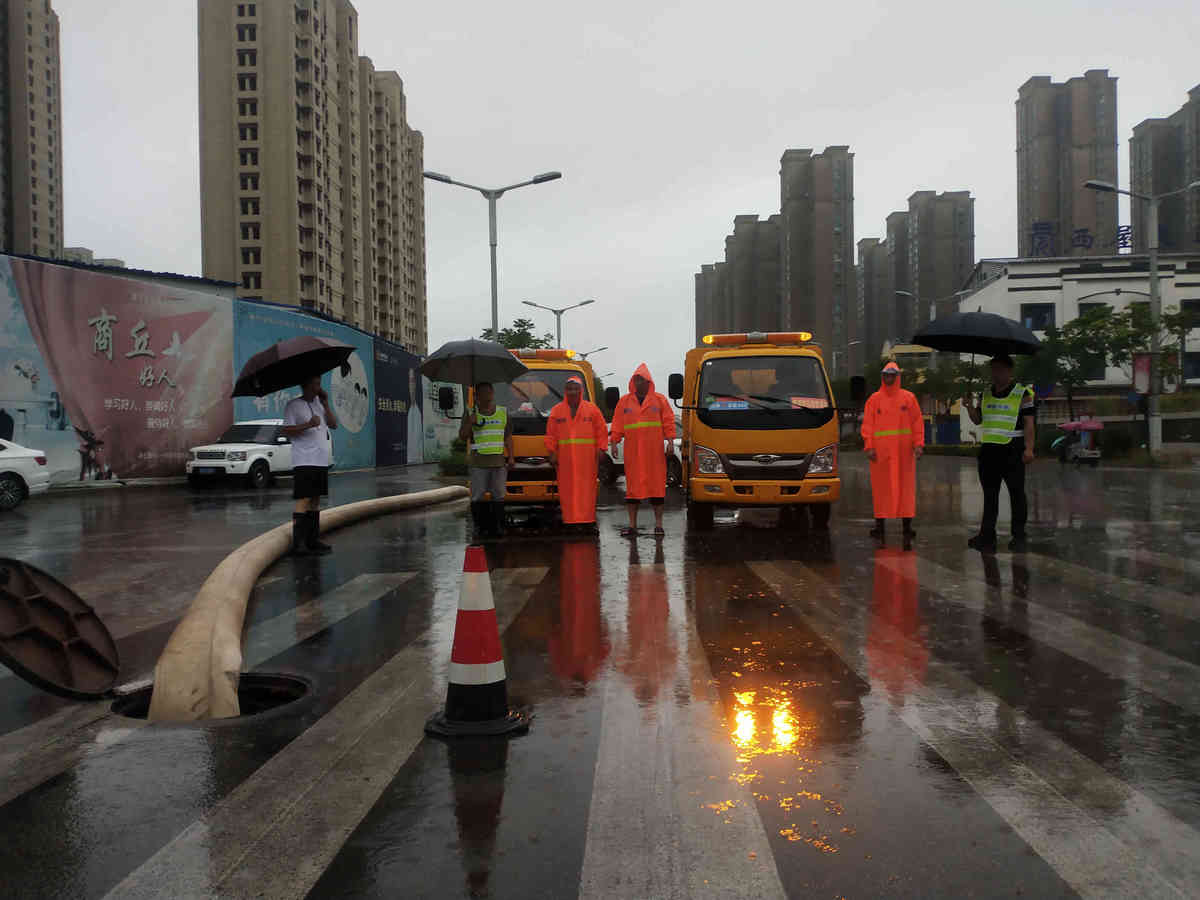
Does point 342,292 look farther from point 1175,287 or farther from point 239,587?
point 239,587

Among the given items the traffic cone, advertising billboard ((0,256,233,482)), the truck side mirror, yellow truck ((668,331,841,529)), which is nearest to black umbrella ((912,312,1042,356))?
the truck side mirror

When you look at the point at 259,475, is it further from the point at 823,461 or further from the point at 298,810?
the point at 298,810

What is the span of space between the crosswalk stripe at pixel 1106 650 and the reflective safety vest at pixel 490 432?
5.25 metres

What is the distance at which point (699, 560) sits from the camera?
964cm

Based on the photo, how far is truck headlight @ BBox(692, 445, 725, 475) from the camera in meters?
11.7

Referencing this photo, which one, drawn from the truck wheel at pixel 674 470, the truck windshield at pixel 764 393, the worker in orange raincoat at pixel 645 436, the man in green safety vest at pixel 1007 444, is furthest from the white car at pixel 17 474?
the man in green safety vest at pixel 1007 444

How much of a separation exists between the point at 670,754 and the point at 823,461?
27.0 ft

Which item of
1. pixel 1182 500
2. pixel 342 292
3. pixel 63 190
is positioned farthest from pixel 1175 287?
pixel 63 190

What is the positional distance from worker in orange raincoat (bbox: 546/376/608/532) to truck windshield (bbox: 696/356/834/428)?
4.22 feet

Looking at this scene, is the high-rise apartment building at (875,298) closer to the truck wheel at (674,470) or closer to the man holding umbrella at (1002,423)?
the truck wheel at (674,470)

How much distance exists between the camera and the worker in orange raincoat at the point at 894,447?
1083cm

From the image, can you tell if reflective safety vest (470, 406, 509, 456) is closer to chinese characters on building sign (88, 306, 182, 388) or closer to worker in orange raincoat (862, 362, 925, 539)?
worker in orange raincoat (862, 362, 925, 539)

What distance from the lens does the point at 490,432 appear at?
11266 millimetres

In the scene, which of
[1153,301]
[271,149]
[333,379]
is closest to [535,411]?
[333,379]
